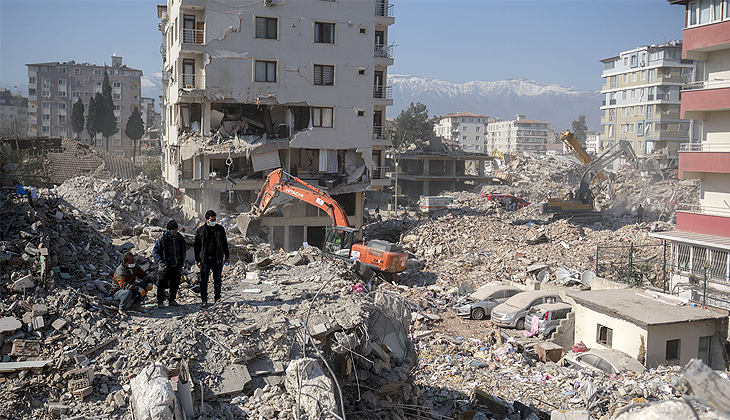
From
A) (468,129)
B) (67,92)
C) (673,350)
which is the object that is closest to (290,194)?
(673,350)

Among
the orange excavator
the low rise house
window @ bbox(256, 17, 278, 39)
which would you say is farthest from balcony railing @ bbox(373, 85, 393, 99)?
the low rise house

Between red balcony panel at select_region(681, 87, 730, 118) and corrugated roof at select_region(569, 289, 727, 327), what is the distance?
7.52 metres

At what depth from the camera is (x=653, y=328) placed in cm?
→ 1457

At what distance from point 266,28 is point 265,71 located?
2.12 meters

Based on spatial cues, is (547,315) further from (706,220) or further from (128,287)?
(128,287)

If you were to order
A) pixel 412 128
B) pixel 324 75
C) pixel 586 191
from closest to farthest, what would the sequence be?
pixel 324 75 → pixel 586 191 → pixel 412 128

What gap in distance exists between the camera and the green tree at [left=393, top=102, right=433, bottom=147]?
7406cm

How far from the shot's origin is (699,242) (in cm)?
1959

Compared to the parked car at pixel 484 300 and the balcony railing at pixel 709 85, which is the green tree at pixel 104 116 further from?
the balcony railing at pixel 709 85

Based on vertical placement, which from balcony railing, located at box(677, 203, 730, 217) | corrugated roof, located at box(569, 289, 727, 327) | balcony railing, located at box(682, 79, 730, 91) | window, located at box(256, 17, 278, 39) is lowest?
corrugated roof, located at box(569, 289, 727, 327)

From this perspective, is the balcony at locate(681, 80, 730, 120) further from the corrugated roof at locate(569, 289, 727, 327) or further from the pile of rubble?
the pile of rubble

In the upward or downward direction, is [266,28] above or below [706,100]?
above

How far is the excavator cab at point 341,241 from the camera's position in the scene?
66.1ft

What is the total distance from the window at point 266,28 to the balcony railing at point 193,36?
2668mm
